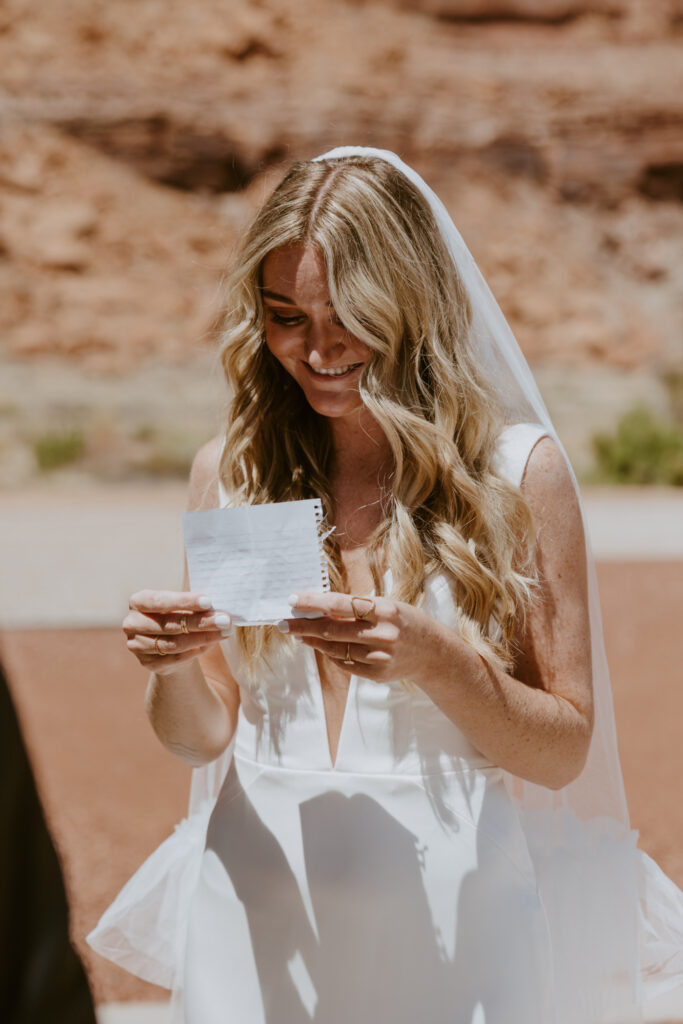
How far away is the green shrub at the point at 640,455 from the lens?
19.1m

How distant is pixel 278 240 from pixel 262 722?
2.89ft

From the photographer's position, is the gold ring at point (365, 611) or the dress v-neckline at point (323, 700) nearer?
the gold ring at point (365, 611)

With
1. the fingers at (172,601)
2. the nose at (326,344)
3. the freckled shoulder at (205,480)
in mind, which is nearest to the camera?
the fingers at (172,601)

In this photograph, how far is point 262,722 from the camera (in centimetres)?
201

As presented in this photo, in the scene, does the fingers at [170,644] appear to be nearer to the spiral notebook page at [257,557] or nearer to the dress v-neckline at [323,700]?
the spiral notebook page at [257,557]

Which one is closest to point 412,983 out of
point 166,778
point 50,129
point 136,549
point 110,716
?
point 166,778

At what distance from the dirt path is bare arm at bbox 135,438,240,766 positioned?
2375mm

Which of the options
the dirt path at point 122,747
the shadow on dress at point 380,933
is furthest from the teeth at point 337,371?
the dirt path at point 122,747

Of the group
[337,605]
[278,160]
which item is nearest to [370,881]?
[337,605]

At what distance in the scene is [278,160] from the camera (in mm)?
24438

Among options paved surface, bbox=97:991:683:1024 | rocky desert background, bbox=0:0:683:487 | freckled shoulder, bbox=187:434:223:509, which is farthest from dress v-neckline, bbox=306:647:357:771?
rocky desert background, bbox=0:0:683:487

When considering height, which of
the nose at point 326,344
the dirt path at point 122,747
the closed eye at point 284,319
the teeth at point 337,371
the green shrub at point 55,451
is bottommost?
the dirt path at point 122,747

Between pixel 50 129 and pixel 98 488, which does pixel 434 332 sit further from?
pixel 50 129

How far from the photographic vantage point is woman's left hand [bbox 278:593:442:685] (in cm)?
162
